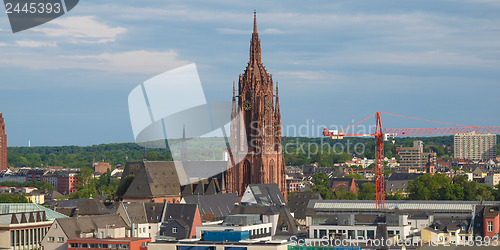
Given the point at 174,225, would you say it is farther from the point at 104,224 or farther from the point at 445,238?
the point at 445,238

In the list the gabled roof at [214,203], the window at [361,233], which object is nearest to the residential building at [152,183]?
the gabled roof at [214,203]

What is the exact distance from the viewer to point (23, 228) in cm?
13062

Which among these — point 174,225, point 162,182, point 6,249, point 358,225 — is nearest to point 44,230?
point 6,249

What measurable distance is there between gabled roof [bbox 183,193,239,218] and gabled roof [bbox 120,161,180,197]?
18230 mm

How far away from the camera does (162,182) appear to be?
638 ft

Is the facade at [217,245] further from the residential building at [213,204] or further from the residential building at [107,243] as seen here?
the residential building at [213,204]

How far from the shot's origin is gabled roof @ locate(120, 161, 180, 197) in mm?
190375

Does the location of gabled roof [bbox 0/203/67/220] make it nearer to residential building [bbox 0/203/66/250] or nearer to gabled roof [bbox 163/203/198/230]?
residential building [bbox 0/203/66/250]

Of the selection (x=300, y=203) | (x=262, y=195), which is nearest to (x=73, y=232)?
(x=262, y=195)

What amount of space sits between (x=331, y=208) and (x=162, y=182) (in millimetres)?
44951

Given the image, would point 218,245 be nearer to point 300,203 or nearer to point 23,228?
point 23,228

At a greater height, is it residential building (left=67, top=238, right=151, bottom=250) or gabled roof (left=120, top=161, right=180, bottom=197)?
gabled roof (left=120, top=161, right=180, bottom=197)

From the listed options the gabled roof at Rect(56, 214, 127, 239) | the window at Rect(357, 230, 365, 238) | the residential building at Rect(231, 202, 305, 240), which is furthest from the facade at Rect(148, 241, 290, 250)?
the residential building at Rect(231, 202, 305, 240)

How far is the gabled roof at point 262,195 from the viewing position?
→ 174m
